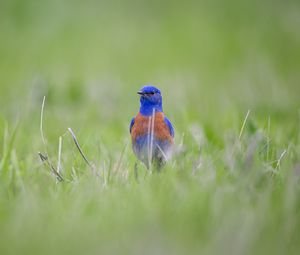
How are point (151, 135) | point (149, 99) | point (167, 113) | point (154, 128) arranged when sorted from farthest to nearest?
point (167, 113) → point (149, 99) → point (154, 128) → point (151, 135)

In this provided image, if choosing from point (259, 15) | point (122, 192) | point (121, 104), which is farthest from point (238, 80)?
point (122, 192)

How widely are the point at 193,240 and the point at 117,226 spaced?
303mm

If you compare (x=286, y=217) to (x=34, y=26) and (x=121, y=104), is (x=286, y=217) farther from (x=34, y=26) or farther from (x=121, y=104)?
(x=34, y=26)

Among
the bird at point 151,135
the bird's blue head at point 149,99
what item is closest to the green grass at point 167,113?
the bird at point 151,135

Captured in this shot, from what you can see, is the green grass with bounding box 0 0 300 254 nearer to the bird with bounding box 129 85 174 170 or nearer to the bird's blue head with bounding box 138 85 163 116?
the bird with bounding box 129 85 174 170

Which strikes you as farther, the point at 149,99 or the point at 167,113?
the point at 167,113

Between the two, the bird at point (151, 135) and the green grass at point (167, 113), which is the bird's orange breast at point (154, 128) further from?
the green grass at point (167, 113)

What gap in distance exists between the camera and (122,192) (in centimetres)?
263

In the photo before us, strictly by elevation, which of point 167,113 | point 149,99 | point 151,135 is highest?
point 149,99

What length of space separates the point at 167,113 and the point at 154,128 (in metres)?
2.46

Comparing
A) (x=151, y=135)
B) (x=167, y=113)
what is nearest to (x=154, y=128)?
(x=151, y=135)

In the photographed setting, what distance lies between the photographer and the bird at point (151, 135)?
337 centimetres

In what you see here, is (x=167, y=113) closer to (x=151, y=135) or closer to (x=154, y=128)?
(x=154, y=128)

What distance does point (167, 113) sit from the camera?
599 centimetres
